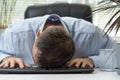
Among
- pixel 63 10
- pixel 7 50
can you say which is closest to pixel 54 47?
pixel 7 50

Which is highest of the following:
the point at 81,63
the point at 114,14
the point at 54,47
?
the point at 114,14

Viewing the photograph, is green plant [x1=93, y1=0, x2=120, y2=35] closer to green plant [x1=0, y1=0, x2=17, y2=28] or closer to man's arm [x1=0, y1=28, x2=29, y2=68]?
man's arm [x1=0, y1=28, x2=29, y2=68]

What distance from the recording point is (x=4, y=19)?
2.63 m

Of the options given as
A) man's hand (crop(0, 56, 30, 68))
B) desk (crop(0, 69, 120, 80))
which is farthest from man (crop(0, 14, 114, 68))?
desk (crop(0, 69, 120, 80))

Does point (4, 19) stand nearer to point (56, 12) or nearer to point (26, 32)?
point (56, 12)

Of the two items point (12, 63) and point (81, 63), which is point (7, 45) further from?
point (81, 63)

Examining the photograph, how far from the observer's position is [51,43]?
1.13 metres

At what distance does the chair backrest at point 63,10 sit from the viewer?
6.25 feet

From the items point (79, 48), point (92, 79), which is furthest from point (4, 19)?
point (92, 79)

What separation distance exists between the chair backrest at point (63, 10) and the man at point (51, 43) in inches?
9.8

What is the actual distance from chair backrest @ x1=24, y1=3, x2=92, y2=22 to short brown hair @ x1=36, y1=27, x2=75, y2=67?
72cm

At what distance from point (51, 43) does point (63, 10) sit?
829 millimetres

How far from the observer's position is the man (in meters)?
1.15

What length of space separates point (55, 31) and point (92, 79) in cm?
30
